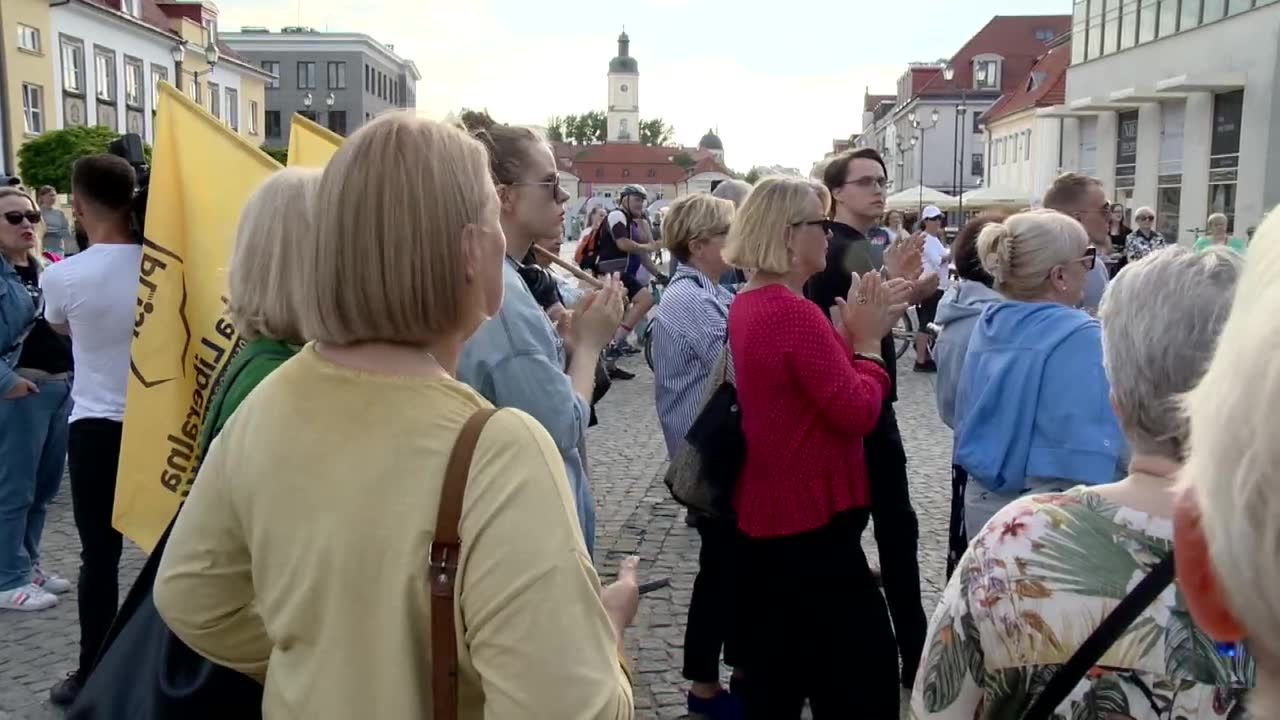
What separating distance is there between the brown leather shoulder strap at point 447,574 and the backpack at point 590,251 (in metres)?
11.1

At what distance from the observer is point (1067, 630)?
1550mm

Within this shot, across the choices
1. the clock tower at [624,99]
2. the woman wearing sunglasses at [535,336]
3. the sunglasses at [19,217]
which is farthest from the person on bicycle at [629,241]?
the clock tower at [624,99]

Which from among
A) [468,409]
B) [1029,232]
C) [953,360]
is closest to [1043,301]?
[1029,232]

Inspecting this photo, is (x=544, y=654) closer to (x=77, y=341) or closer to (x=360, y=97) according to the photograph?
(x=77, y=341)

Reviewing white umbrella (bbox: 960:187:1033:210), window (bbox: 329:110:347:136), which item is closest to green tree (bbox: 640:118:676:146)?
window (bbox: 329:110:347:136)

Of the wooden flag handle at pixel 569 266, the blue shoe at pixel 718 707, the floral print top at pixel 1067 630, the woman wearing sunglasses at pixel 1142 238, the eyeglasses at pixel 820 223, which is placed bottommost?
the blue shoe at pixel 718 707

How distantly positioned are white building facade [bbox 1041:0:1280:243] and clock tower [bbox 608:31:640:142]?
103 metres

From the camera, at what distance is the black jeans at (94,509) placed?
3920 millimetres

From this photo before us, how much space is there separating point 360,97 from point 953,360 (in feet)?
249

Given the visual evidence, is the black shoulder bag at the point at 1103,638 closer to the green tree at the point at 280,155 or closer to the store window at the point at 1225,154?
the green tree at the point at 280,155

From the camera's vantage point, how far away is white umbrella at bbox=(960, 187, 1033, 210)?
133 ft

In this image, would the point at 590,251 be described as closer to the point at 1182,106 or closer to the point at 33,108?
the point at 1182,106

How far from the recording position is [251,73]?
5144 cm

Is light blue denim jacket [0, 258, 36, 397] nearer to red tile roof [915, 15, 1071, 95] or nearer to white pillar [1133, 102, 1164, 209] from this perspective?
white pillar [1133, 102, 1164, 209]
